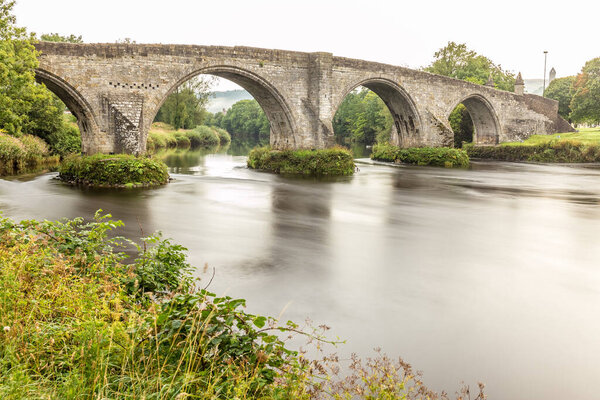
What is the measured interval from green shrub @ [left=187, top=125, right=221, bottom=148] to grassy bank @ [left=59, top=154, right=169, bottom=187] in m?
34.5

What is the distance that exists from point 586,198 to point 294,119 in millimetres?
11480

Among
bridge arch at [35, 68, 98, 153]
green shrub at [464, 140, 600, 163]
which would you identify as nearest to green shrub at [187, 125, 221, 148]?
green shrub at [464, 140, 600, 163]

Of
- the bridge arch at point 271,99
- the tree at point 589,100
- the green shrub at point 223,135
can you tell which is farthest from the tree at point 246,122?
the bridge arch at point 271,99

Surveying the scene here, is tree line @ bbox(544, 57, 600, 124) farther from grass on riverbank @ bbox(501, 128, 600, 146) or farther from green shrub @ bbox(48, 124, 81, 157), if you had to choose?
green shrub @ bbox(48, 124, 81, 157)

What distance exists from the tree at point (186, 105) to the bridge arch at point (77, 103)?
29671mm

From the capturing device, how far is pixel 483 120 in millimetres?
34906

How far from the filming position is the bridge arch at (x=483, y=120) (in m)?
33.0

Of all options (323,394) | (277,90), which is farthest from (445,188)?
(323,394)

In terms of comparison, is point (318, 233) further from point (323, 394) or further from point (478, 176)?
point (478, 176)

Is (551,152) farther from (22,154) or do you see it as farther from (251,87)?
(22,154)

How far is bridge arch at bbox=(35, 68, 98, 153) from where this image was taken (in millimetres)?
15344

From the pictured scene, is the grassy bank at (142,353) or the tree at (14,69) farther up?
the tree at (14,69)

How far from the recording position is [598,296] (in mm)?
5570

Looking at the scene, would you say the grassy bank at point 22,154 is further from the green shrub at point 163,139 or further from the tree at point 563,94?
the tree at point 563,94
